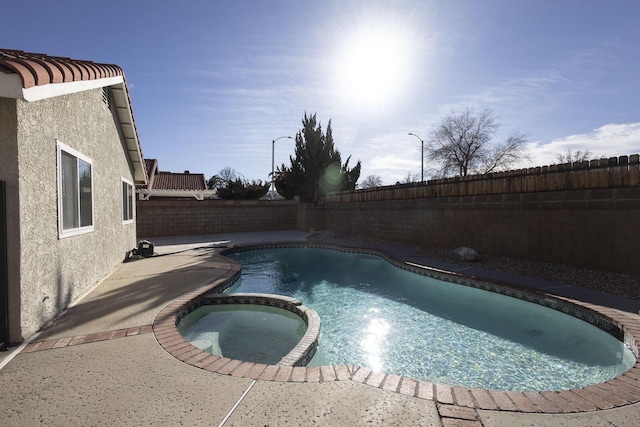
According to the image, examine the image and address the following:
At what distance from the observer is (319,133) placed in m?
28.5

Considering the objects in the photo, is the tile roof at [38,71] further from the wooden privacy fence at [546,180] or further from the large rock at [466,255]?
the wooden privacy fence at [546,180]

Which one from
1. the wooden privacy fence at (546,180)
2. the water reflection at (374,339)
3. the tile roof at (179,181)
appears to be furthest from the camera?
the tile roof at (179,181)

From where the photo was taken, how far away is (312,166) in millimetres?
28172

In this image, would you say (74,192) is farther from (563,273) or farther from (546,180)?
(546,180)

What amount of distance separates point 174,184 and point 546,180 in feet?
73.4

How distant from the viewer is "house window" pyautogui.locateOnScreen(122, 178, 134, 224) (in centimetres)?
1005

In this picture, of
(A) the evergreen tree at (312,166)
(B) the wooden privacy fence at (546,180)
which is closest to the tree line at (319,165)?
(A) the evergreen tree at (312,166)

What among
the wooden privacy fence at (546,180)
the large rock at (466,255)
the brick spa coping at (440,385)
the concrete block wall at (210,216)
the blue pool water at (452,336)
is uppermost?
the wooden privacy fence at (546,180)

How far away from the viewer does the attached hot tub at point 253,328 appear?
15.4 ft

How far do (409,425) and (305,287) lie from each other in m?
6.90

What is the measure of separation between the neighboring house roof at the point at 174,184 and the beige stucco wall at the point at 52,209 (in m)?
13.7

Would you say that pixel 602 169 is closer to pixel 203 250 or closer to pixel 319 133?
pixel 203 250

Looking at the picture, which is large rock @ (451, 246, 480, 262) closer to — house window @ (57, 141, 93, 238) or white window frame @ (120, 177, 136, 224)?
house window @ (57, 141, 93, 238)

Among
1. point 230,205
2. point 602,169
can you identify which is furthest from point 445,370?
point 230,205
